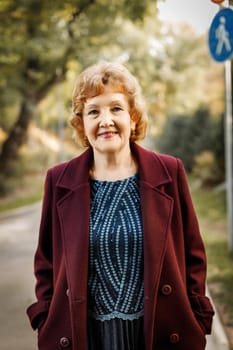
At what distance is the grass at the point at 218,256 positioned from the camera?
4484 mm

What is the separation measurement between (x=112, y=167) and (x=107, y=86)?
0.34 meters

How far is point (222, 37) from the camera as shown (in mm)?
3510

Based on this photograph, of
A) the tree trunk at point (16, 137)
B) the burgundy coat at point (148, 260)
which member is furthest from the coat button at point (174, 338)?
the tree trunk at point (16, 137)

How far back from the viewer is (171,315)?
2016 mm

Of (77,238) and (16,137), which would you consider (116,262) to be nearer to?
(77,238)

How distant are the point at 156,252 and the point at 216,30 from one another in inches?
82.6

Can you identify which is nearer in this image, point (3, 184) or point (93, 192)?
point (93, 192)

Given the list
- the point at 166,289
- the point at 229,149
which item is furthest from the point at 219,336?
the point at 229,149

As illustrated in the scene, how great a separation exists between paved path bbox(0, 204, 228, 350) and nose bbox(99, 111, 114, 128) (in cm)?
237

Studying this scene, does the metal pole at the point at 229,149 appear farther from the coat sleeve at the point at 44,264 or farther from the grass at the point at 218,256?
the coat sleeve at the point at 44,264

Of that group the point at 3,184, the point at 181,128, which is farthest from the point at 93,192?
the point at 181,128

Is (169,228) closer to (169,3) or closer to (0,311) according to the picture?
(169,3)

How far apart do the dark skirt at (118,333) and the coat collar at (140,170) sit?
0.55m

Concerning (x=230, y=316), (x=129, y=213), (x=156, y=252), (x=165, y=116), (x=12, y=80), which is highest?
(x=165, y=116)
